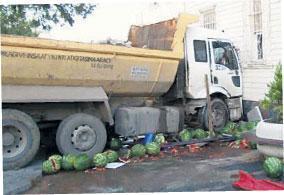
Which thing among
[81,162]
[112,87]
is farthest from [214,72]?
[81,162]

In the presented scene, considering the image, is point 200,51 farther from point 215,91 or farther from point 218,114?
point 218,114

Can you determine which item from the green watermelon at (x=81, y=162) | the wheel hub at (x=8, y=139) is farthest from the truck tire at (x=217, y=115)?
the wheel hub at (x=8, y=139)

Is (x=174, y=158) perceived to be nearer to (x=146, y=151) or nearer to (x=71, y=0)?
(x=146, y=151)

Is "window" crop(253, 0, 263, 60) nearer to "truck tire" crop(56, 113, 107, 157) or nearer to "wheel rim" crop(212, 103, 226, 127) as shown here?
"wheel rim" crop(212, 103, 226, 127)

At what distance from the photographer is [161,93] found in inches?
305

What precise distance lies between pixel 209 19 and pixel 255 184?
6943 millimetres

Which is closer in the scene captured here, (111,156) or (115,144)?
(111,156)

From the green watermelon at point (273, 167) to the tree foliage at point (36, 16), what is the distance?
346cm

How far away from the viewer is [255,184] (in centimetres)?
469

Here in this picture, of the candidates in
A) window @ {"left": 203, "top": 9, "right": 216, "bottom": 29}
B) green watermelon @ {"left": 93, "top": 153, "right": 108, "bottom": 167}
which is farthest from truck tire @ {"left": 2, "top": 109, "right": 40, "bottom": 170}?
window @ {"left": 203, "top": 9, "right": 216, "bottom": 29}

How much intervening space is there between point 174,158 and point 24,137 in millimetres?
2403

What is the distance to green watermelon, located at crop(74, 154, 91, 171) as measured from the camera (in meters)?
5.82

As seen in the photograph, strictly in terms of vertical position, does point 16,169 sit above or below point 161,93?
below

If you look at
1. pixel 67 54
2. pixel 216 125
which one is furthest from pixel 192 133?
pixel 67 54
